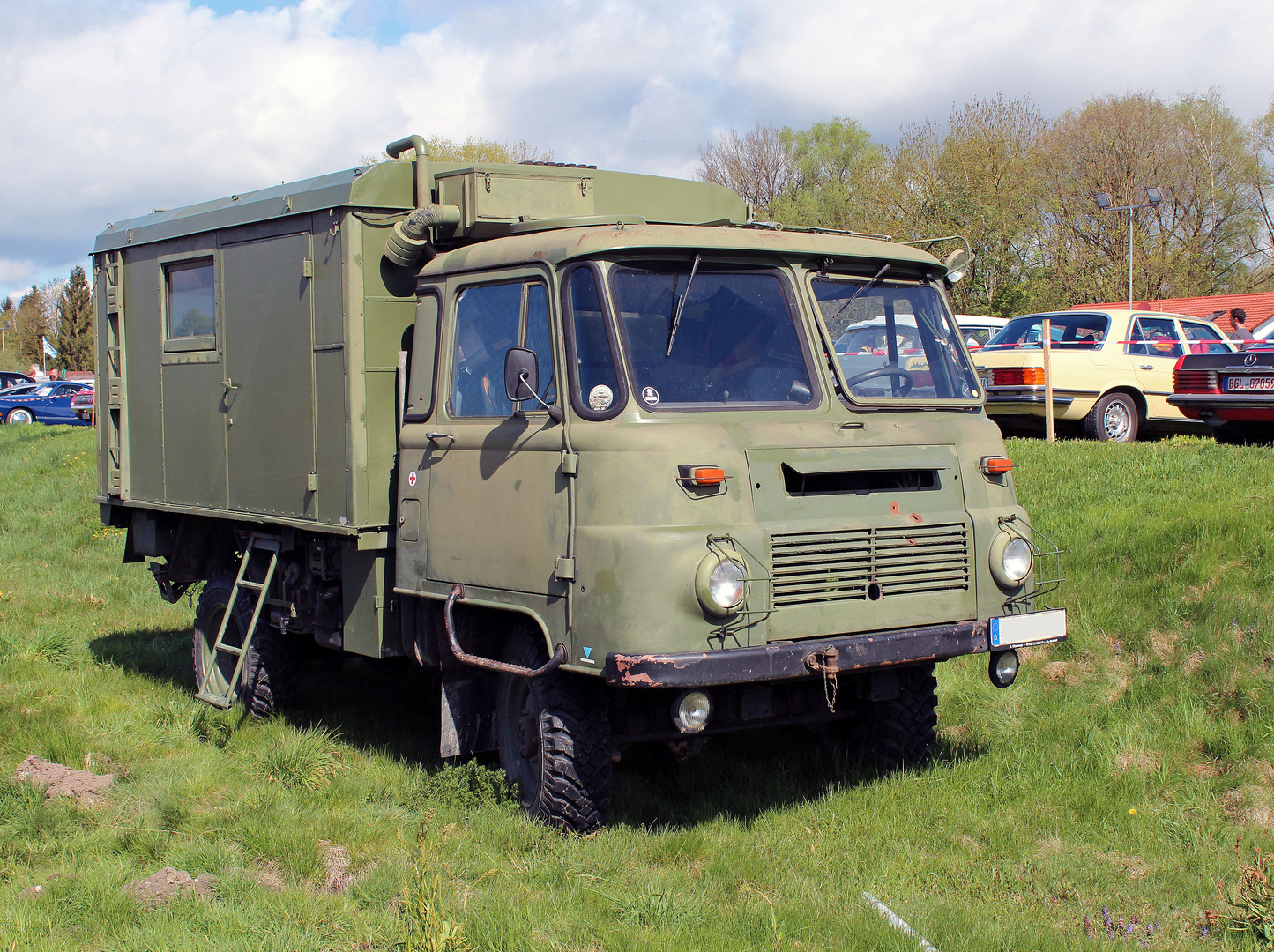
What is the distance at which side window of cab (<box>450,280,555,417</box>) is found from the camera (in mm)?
5320

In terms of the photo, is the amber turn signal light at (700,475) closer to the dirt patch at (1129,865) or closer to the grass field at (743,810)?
the grass field at (743,810)

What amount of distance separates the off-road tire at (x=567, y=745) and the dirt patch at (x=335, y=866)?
2.78ft

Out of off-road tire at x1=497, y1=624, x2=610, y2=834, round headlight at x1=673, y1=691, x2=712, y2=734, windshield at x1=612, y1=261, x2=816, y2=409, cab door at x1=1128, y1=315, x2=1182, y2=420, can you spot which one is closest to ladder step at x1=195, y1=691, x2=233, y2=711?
off-road tire at x1=497, y1=624, x2=610, y2=834

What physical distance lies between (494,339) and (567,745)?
1921mm

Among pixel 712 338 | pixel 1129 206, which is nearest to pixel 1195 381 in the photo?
pixel 712 338

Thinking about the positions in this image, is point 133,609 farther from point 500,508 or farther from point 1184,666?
point 1184,666

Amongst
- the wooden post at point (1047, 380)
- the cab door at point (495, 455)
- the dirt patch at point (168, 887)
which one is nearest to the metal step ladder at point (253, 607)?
the cab door at point (495, 455)

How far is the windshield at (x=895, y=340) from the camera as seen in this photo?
222 inches

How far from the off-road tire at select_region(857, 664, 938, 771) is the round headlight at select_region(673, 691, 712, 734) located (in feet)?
5.07

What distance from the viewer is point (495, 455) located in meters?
5.45

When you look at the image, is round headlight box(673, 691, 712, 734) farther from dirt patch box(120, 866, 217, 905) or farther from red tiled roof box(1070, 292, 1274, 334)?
red tiled roof box(1070, 292, 1274, 334)

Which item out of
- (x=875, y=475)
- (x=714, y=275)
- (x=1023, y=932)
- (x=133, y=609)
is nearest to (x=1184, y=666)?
(x=875, y=475)

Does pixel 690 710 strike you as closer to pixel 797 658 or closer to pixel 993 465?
pixel 797 658

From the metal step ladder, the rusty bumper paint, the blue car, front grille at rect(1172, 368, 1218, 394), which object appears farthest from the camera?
the blue car
